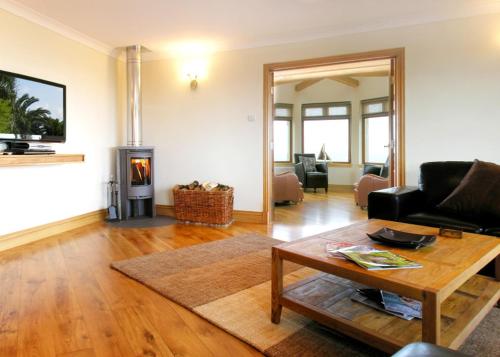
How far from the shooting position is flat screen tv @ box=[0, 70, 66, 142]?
330cm

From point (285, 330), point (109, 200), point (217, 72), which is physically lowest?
point (285, 330)

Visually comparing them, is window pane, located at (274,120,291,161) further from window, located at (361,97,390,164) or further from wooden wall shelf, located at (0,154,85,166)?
wooden wall shelf, located at (0,154,85,166)

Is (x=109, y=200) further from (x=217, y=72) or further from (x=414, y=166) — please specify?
(x=414, y=166)

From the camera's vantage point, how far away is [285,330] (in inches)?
69.6

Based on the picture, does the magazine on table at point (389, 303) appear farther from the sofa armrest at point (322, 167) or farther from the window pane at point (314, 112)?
the window pane at point (314, 112)

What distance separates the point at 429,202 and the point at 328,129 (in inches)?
241

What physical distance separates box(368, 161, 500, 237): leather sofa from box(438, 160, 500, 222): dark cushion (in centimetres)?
6

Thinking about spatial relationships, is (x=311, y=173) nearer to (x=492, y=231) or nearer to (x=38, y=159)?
(x=492, y=231)

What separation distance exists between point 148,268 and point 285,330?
1409mm

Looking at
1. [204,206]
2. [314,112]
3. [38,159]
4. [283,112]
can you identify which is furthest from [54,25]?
[314,112]

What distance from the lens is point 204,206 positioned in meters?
4.43

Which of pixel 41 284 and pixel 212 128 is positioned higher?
pixel 212 128

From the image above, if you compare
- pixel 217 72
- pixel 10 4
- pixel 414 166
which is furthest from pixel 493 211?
pixel 10 4

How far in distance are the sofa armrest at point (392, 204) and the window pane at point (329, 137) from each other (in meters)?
5.90
